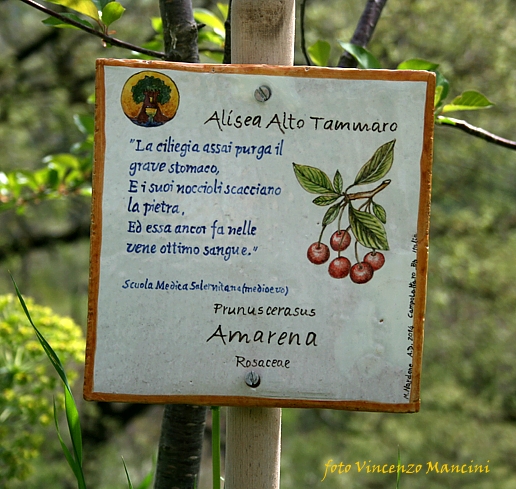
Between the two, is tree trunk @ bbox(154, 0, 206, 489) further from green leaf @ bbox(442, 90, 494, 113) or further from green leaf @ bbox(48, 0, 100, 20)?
green leaf @ bbox(442, 90, 494, 113)

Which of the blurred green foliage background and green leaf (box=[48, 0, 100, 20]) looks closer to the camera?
green leaf (box=[48, 0, 100, 20])

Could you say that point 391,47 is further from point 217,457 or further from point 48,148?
point 217,457

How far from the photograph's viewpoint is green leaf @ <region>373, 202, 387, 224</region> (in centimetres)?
83

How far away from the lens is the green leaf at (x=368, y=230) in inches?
32.7

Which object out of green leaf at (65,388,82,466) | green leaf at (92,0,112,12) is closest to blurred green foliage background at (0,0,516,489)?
green leaf at (92,0,112,12)

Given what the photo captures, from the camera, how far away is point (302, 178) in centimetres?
83

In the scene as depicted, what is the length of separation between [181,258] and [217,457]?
29 cm

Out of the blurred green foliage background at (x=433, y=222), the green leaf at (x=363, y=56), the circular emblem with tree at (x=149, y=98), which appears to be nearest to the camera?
the circular emblem with tree at (x=149, y=98)

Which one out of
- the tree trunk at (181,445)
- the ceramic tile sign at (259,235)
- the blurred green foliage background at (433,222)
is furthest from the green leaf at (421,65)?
the blurred green foliage background at (433,222)

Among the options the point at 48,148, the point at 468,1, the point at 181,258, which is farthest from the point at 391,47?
the point at 181,258

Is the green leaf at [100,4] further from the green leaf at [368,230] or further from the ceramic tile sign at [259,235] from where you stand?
the green leaf at [368,230]

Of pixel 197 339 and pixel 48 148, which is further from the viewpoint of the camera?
pixel 48 148

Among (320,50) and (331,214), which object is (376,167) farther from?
(320,50)

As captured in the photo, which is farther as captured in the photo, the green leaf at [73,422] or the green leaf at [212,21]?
the green leaf at [212,21]
